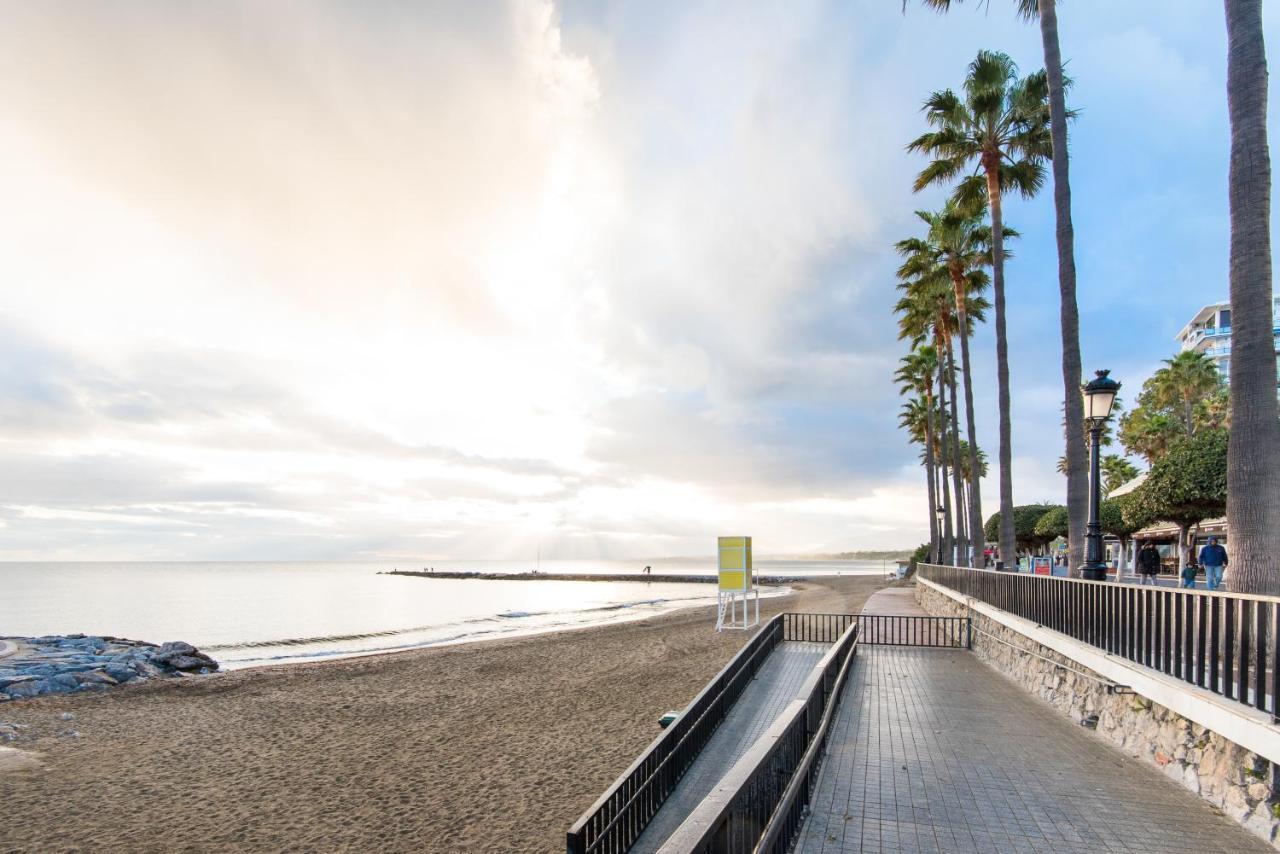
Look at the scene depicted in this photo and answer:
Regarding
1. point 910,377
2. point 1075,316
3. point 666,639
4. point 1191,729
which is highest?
point 910,377

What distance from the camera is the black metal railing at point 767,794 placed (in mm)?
3328

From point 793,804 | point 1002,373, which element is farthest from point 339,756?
point 1002,373

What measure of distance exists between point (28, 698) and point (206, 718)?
20.1 ft

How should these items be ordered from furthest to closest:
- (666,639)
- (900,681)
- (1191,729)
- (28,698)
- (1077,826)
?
1. (666,639)
2. (28,698)
3. (900,681)
4. (1191,729)
5. (1077,826)

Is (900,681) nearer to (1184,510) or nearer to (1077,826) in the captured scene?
(1077,826)

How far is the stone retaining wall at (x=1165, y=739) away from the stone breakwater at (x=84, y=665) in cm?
2255

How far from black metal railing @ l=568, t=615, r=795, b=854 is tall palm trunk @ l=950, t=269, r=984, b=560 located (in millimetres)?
17744

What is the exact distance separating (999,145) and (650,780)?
Answer: 22678 millimetres

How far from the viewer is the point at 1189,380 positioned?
51.1 meters

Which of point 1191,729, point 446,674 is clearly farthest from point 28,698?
point 1191,729

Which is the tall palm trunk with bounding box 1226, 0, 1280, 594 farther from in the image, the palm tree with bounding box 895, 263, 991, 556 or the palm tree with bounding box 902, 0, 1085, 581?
the palm tree with bounding box 895, 263, 991, 556

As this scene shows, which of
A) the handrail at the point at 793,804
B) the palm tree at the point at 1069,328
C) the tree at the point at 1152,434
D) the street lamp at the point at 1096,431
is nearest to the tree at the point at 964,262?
the palm tree at the point at 1069,328

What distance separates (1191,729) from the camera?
6188mm

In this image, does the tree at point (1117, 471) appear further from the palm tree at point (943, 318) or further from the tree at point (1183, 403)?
the palm tree at point (943, 318)
